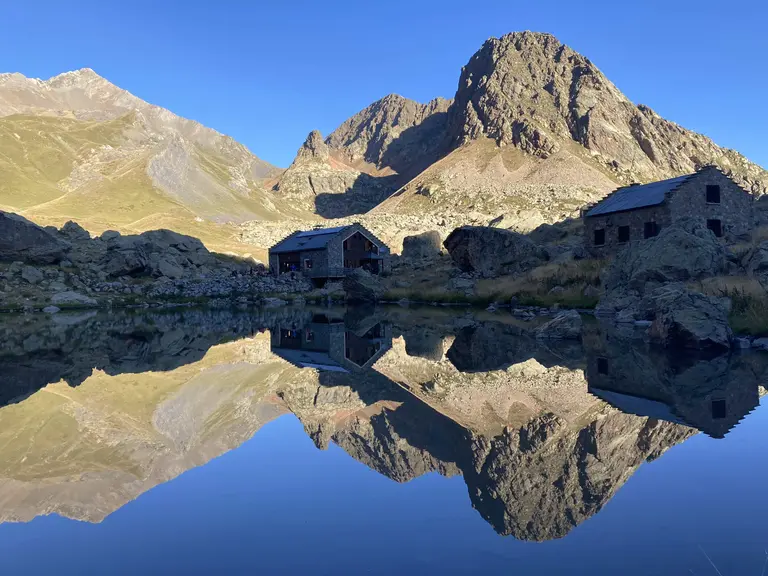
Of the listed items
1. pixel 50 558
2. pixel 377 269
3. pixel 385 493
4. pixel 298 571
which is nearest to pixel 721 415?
pixel 385 493

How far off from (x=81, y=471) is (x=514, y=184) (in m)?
188

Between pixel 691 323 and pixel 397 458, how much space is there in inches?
625

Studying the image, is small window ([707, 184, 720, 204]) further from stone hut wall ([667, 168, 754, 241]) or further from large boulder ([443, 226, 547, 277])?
large boulder ([443, 226, 547, 277])

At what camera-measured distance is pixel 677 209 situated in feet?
151

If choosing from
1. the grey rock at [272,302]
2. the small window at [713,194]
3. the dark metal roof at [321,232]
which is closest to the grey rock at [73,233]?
the dark metal roof at [321,232]

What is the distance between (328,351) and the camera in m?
23.7

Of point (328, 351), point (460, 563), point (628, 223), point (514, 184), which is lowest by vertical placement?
point (460, 563)

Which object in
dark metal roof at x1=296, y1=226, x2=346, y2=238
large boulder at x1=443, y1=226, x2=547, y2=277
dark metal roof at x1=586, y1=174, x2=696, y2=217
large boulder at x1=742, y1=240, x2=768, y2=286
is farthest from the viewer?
dark metal roof at x1=296, y1=226, x2=346, y2=238

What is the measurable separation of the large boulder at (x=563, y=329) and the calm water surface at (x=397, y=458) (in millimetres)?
2891

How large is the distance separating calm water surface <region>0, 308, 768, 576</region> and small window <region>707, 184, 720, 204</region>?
1350 inches

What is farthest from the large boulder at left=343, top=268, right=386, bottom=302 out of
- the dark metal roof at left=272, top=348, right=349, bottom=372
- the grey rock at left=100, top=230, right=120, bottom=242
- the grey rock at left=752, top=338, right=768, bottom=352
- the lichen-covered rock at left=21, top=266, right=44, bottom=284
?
the grey rock at left=752, top=338, right=768, bottom=352

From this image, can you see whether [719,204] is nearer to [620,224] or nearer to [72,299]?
[620,224]

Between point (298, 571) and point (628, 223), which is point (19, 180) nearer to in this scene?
point (628, 223)

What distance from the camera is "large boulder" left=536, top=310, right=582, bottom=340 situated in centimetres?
2470
